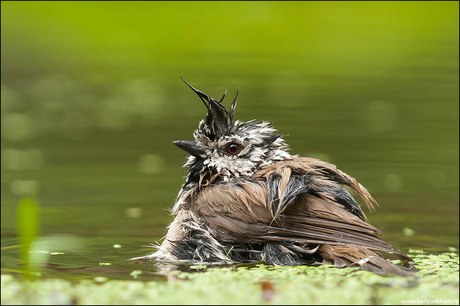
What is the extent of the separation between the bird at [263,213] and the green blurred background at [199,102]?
896mm

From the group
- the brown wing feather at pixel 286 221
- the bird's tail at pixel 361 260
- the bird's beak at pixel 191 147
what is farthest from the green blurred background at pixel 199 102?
the bird's tail at pixel 361 260

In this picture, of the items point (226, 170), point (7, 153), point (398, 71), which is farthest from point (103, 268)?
point (398, 71)

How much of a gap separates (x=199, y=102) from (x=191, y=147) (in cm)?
564

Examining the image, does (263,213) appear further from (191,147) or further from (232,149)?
(191,147)

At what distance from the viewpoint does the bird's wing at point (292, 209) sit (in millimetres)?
6611

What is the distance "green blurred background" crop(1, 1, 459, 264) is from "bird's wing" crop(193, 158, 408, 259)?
1.22m

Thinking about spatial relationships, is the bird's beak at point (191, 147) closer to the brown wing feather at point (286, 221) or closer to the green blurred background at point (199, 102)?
the brown wing feather at point (286, 221)

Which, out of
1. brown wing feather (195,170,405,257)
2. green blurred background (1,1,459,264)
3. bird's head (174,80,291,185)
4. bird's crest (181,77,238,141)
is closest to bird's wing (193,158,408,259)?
brown wing feather (195,170,405,257)

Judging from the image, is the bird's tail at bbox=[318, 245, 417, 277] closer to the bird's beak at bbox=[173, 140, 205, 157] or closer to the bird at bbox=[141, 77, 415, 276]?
the bird at bbox=[141, 77, 415, 276]

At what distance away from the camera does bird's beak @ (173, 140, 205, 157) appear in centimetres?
746

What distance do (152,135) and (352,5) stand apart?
686cm

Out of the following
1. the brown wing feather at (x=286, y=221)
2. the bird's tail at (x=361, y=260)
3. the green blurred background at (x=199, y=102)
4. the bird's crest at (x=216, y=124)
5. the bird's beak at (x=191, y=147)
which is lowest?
the bird's tail at (x=361, y=260)

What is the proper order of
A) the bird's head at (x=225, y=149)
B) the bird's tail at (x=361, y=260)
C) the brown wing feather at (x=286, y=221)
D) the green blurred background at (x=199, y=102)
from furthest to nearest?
the green blurred background at (x=199, y=102) → the bird's head at (x=225, y=149) → the brown wing feather at (x=286, y=221) → the bird's tail at (x=361, y=260)

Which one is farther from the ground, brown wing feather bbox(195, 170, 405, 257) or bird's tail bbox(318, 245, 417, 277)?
brown wing feather bbox(195, 170, 405, 257)
